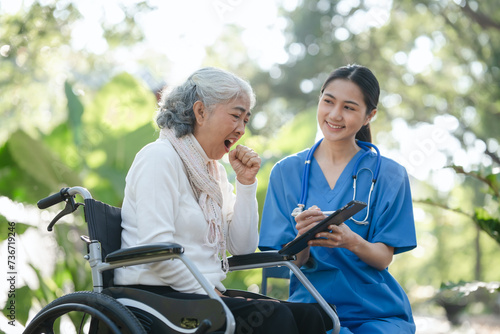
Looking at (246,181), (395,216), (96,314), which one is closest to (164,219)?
(96,314)

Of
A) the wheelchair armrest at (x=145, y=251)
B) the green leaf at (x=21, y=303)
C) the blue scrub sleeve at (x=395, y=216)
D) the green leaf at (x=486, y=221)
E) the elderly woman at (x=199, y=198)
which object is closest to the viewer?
the wheelchair armrest at (x=145, y=251)

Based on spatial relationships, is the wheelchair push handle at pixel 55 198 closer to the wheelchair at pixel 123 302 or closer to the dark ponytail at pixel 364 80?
the wheelchair at pixel 123 302

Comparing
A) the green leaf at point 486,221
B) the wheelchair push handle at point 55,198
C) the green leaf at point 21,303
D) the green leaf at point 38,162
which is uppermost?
the green leaf at point 38,162

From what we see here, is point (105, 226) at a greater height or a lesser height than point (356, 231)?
greater

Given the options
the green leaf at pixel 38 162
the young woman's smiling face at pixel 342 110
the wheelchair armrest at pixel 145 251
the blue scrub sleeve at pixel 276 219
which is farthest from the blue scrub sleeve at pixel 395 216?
the green leaf at pixel 38 162

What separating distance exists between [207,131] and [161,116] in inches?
7.4

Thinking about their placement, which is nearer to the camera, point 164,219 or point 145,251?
point 145,251

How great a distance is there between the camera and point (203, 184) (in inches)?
81.3

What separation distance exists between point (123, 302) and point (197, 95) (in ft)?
2.43

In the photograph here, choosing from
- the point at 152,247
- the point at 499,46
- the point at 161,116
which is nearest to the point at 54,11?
the point at 161,116

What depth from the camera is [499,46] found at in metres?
8.98

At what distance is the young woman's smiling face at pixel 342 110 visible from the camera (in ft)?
7.72

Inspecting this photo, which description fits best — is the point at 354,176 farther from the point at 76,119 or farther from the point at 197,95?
the point at 76,119

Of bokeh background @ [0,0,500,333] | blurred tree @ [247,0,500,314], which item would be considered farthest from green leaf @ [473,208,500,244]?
blurred tree @ [247,0,500,314]
